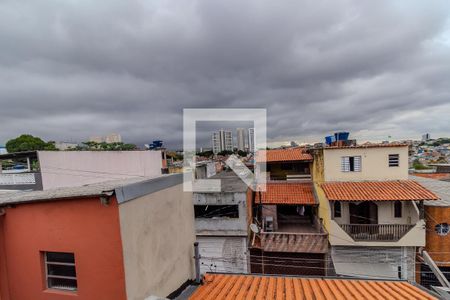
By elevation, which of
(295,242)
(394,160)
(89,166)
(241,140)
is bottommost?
(295,242)

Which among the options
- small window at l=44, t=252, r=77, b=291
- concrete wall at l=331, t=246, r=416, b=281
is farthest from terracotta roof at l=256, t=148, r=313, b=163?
small window at l=44, t=252, r=77, b=291

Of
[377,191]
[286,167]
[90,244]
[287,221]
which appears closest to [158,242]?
[90,244]

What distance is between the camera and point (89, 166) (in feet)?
40.2

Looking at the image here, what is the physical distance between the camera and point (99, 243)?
3.50 metres

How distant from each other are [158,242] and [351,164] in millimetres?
14429

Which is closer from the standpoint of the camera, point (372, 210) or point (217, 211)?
point (217, 211)

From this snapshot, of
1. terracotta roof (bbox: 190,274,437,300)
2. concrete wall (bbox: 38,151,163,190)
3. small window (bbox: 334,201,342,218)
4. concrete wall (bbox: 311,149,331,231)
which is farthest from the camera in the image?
small window (bbox: 334,201,342,218)

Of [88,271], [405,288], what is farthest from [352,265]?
[88,271]

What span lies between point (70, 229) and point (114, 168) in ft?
36.1

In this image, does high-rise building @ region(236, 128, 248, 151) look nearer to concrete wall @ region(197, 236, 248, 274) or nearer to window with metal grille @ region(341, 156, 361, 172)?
window with metal grille @ region(341, 156, 361, 172)

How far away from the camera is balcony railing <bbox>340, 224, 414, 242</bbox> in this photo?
1291cm

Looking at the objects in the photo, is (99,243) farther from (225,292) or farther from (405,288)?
(405,288)

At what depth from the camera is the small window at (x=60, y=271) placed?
12.7ft

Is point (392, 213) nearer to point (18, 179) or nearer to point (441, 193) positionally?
point (441, 193)
